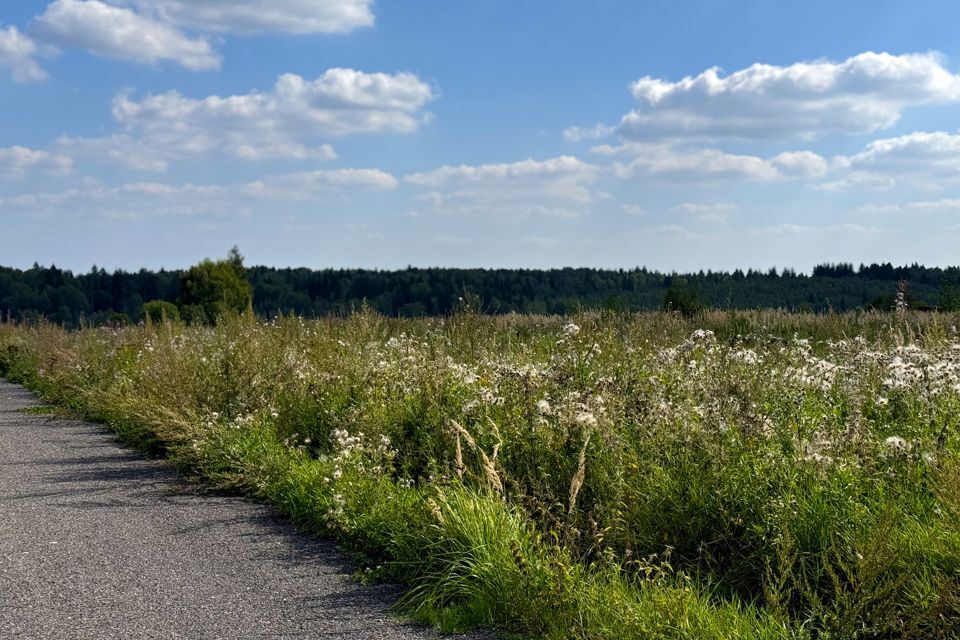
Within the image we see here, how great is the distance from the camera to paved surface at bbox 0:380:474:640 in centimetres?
492

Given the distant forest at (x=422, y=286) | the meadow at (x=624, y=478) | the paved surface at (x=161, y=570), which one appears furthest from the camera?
the distant forest at (x=422, y=286)

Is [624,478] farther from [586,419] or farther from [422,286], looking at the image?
[422,286]

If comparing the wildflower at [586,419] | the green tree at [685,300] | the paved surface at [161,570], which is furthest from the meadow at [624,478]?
the green tree at [685,300]

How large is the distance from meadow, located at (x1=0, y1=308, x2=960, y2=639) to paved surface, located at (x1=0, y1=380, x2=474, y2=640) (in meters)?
0.33

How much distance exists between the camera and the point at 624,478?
6.17 metres

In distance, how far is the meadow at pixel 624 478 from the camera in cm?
464

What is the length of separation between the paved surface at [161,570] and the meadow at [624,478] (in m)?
0.33

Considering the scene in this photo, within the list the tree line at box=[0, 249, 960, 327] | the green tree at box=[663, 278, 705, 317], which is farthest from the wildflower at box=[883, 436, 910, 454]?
the tree line at box=[0, 249, 960, 327]

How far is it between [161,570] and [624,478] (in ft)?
10.9

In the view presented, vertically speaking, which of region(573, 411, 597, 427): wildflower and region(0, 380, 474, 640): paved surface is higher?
region(573, 411, 597, 427): wildflower

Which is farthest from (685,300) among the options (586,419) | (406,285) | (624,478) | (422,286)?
(406,285)

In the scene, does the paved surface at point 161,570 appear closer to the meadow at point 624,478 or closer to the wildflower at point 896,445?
the meadow at point 624,478

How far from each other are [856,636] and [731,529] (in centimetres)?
135

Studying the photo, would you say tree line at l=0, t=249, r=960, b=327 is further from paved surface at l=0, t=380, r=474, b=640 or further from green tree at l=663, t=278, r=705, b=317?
paved surface at l=0, t=380, r=474, b=640
